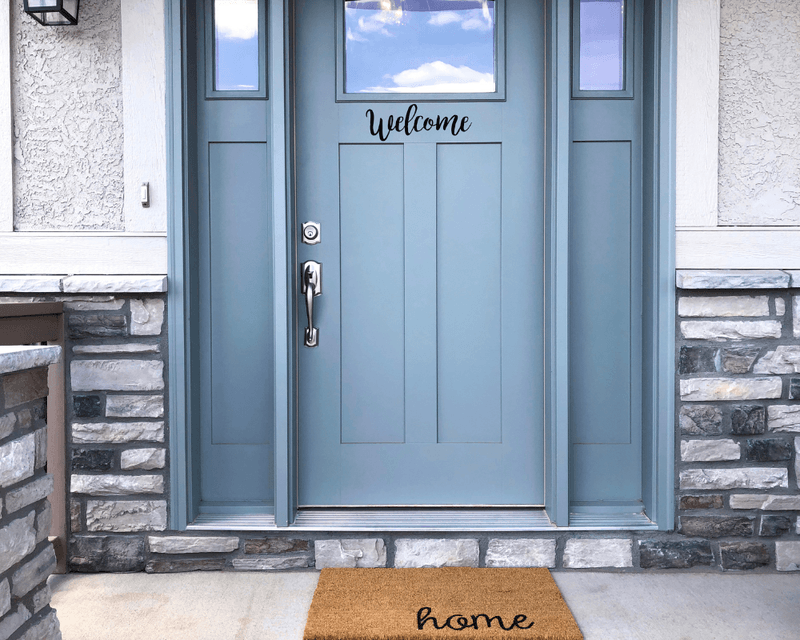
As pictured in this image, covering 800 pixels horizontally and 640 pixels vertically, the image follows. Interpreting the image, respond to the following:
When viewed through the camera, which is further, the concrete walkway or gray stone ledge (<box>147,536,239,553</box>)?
gray stone ledge (<box>147,536,239,553</box>)

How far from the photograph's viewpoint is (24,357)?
1.25 meters

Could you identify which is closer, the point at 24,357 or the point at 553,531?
the point at 24,357

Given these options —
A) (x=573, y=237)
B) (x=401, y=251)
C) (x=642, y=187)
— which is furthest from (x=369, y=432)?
(x=642, y=187)

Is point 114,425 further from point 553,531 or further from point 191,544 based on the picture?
point 553,531

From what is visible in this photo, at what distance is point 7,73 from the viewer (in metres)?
2.18

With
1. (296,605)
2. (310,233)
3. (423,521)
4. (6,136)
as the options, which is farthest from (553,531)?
(6,136)

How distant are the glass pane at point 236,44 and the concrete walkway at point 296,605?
188 cm

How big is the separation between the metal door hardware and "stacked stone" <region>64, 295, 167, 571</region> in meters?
0.59

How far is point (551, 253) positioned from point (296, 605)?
5.11 ft

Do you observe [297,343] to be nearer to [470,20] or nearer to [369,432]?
[369,432]

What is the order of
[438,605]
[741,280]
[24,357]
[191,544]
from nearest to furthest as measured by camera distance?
[24,357] < [438,605] < [741,280] < [191,544]

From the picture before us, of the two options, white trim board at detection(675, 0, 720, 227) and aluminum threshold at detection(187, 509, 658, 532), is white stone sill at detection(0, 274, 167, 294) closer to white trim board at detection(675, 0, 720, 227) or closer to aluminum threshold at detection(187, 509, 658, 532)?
aluminum threshold at detection(187, 509, 658, 532)

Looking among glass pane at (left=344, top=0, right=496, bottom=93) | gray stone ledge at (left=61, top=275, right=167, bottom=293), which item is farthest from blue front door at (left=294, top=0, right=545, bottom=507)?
gray stone ledge at (left=61, top=275, right=167, bottom=293)

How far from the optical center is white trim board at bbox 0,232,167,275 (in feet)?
7.23
